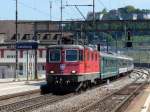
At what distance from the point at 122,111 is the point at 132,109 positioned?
3.76 feet

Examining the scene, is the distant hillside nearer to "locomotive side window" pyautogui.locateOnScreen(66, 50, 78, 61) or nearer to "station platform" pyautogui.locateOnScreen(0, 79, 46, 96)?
"station platform" pyautogui.locateOnScreen(0, 79, 46, 96)

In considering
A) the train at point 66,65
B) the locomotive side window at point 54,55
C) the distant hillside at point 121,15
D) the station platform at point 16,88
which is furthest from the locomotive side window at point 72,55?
the distant hillside at point 121,15

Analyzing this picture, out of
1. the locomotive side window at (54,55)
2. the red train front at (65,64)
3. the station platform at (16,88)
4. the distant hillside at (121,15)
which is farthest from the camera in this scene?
the distant hillside at (121,15)

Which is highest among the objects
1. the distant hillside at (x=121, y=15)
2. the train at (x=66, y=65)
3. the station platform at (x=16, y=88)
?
the distant hillside at (x=121, y=15)

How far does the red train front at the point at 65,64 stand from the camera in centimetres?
3170

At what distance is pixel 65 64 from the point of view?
105 feet

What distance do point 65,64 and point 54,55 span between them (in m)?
0.96

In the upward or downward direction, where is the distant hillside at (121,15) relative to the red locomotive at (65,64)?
upward

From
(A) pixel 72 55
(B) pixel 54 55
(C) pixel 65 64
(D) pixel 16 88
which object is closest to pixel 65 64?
(C) pixel 65 64

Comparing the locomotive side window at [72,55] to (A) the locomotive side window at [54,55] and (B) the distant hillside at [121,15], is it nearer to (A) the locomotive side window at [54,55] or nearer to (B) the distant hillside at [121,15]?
(A) the locomotive side window at [54,55]

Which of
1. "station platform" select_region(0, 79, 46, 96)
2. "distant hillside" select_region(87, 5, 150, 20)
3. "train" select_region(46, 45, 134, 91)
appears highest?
"distant hillside" select_region(87, 5, 150, 20)

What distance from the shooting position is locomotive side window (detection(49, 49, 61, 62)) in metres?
32.2

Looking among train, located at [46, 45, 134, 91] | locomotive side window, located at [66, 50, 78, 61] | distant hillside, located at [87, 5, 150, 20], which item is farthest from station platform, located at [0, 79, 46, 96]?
distant hillside, located at [87, 5, 150, 20]

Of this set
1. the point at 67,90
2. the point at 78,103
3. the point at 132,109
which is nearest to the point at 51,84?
the point at 67,90
